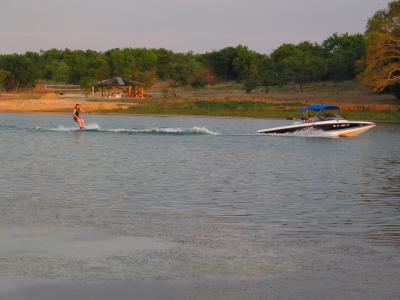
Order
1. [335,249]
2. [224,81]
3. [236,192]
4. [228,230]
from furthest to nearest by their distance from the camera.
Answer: [224,81] → [236,192] → [228,230] → [335,249]

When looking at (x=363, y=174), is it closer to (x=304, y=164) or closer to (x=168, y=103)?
(x=304, y=164)

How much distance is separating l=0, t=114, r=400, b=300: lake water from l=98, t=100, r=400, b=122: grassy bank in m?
44.2

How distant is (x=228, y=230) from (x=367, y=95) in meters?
82.4

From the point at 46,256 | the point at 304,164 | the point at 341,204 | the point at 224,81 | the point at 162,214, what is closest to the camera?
the point at 46,256

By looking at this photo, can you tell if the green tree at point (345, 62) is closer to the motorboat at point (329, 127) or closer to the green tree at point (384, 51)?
the green tree at point (384, 51)

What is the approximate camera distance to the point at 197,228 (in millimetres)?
15922

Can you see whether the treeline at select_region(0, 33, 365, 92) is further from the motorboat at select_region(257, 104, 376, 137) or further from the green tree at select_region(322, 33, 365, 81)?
the motorboat at select_region(257, 104, 376, 137)

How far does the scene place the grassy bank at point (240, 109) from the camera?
77.6m

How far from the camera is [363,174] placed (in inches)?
1147

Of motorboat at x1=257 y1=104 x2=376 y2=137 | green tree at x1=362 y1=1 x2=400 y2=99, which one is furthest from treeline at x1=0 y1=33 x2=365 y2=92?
motorboat at x1=257 y1=104 x2=376 y2=137

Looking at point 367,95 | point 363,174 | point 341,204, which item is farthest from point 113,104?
point 341,204

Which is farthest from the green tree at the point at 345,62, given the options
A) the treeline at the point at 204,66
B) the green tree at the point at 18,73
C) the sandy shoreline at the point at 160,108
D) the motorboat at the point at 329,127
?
the motorboat at the point at 329,127

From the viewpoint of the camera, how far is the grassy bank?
7762 centimetres

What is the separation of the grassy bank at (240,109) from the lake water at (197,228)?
44201 millimetres
